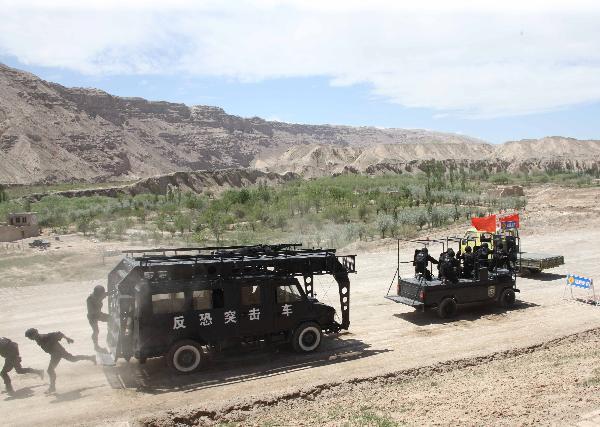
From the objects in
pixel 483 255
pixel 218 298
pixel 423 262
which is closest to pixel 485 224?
pixel 483 255

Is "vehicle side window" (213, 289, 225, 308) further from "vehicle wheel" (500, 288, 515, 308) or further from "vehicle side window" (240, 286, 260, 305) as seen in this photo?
"vehicle wheel" (500, 288, 515, 308)

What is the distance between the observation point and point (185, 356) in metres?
10.8

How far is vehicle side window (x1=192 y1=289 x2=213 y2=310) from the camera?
10.9 m

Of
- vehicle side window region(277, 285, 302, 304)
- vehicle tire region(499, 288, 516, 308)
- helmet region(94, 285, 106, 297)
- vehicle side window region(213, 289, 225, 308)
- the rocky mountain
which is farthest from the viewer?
the rocky mountain

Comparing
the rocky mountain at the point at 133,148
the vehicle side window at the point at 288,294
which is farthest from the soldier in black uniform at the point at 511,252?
the rocky mountain at the point at 133,148

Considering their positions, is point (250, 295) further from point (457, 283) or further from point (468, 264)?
point (468, 264)

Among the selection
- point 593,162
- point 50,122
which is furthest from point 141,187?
point 593,162

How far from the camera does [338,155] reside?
13862 centimetres

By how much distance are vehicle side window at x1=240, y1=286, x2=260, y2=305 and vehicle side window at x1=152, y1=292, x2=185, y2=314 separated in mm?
1236

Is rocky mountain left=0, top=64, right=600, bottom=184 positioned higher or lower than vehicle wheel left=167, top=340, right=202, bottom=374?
higher

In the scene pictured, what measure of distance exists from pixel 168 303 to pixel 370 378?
13.7 feet

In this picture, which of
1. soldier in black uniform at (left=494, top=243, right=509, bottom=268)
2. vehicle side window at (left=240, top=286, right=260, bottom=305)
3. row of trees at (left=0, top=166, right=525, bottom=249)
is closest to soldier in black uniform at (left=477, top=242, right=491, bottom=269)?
soldier in black uniform at (left=494, top=243, right=509, bottom=268)

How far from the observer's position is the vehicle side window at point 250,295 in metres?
11.3

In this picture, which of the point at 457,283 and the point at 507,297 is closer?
the point at 457,283
